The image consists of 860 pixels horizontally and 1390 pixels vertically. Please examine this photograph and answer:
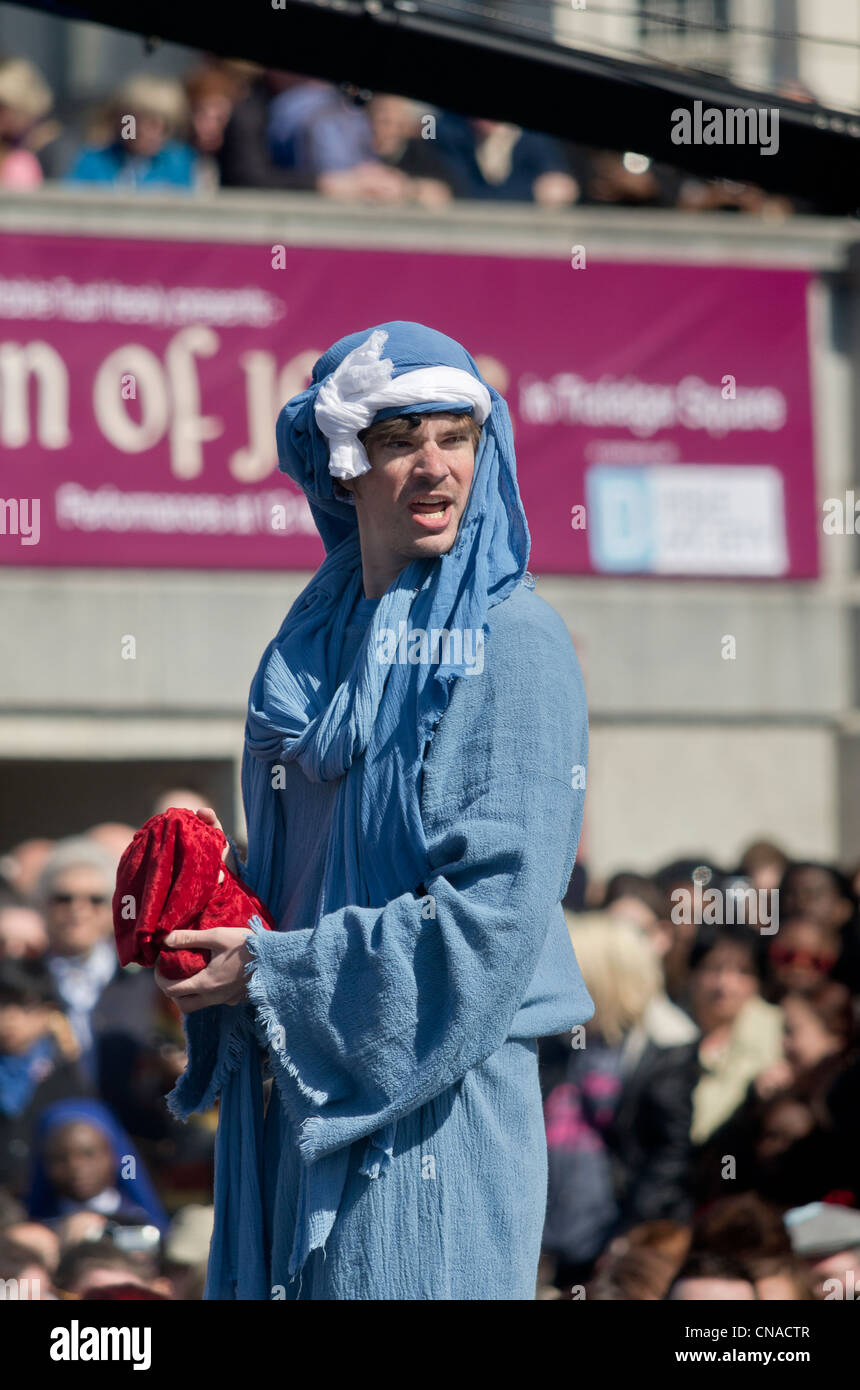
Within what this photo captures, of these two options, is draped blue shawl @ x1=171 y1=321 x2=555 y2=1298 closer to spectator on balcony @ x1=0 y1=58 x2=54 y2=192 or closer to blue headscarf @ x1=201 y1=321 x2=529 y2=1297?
blue headscarf @ x1=201 y1=321 x2=529 y2=1297

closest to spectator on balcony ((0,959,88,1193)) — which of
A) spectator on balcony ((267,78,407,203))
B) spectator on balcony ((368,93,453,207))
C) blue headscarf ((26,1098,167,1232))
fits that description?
blue headscarf ((26,1098,167,1232))

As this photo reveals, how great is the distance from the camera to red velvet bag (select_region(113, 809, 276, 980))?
9.16 ft

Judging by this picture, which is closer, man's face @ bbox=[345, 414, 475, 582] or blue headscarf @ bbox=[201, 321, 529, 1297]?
blue headscarf @ bbox=[201, 321, 529, 1297]

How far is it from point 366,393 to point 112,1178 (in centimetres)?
381

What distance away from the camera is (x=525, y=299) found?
10.9m

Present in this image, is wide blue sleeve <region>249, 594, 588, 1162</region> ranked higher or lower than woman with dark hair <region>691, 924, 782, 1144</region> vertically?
higher

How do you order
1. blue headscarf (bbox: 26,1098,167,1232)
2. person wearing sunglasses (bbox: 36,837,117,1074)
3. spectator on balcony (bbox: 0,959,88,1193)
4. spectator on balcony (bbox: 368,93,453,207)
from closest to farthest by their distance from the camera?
1. blue headscarf (bbox: 26,1098,167,1232)
2. spectator on balcony (bbox: 0,959,88,1193)
3. person wearing sunglasses (bbox: 36,837,117,1074)
4. spectator on balcony (bbox: 368,93,453,207)

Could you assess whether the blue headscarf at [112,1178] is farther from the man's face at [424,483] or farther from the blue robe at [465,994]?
the man's face at [424,483]

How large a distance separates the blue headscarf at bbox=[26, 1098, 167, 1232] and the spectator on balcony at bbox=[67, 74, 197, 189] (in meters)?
5.84

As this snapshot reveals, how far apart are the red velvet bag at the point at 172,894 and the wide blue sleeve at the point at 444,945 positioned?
0.10 metres

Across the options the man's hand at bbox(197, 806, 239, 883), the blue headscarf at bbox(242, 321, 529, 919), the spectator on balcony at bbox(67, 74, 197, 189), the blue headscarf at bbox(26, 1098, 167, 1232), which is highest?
the spectator on balcony at bbox(67, 74, 197, 189)

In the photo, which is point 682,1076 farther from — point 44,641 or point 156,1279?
point 44,641

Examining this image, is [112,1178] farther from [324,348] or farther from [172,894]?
[324,348]

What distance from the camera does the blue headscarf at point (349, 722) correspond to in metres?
2.78
